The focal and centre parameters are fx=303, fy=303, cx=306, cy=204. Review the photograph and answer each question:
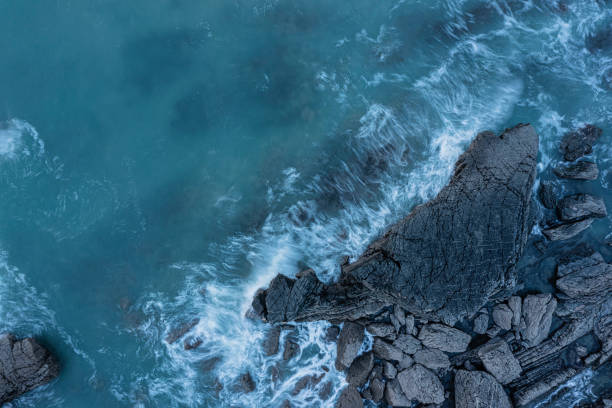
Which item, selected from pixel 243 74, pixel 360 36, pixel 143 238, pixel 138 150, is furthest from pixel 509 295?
pixel 138 150

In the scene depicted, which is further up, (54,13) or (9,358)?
(54,13)

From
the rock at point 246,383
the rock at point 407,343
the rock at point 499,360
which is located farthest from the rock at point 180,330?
the rock at point 499,360

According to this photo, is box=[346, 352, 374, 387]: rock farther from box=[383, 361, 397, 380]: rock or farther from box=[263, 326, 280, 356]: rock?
box=[263, 326, 280, 356]: rock

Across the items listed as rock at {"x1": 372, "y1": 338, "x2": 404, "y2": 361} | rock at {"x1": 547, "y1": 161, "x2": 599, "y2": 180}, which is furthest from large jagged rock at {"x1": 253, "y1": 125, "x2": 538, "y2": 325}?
rock at {"x1": 547, "y1": 161, "x2": 599, "y2": 180}

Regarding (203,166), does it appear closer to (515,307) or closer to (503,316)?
(503,316)

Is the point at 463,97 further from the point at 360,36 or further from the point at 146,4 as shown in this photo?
the point at 146,4

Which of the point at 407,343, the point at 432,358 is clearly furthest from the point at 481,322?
the point at 407,343
